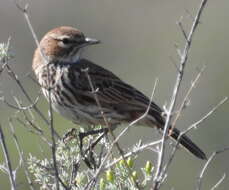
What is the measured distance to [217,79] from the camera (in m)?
21.2

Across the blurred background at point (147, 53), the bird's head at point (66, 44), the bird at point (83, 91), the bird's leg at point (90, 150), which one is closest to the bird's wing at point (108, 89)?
the bird at point (83, 91)

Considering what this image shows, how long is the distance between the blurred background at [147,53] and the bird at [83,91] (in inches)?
285

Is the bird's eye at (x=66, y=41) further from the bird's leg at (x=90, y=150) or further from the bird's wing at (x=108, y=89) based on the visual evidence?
the bird's leg at (x=90, y=150)

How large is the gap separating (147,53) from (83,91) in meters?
14.4

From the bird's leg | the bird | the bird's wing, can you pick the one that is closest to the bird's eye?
the bird

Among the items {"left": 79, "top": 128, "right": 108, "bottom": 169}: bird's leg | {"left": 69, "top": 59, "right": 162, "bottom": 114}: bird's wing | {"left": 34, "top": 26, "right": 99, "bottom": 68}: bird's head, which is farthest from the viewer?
{"left": 34, "top": 26, "right": 99, "bottom": 68}: bird's head

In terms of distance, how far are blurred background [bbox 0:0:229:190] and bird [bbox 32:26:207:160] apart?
7.24 meters

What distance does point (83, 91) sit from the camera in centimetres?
971

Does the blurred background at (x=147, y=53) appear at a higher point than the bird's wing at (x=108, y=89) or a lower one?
higher

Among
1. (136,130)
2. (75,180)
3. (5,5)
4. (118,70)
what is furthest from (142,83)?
(75,180)

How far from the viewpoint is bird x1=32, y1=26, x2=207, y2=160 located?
954 cm

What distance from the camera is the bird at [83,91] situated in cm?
954

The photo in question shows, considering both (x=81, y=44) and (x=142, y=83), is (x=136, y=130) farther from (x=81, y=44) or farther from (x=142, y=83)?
(x=81, y=44)

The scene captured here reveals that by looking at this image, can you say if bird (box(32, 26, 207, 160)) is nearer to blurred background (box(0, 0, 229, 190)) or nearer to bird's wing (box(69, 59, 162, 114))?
bird's wing (box(69, 59, 162, 114))
